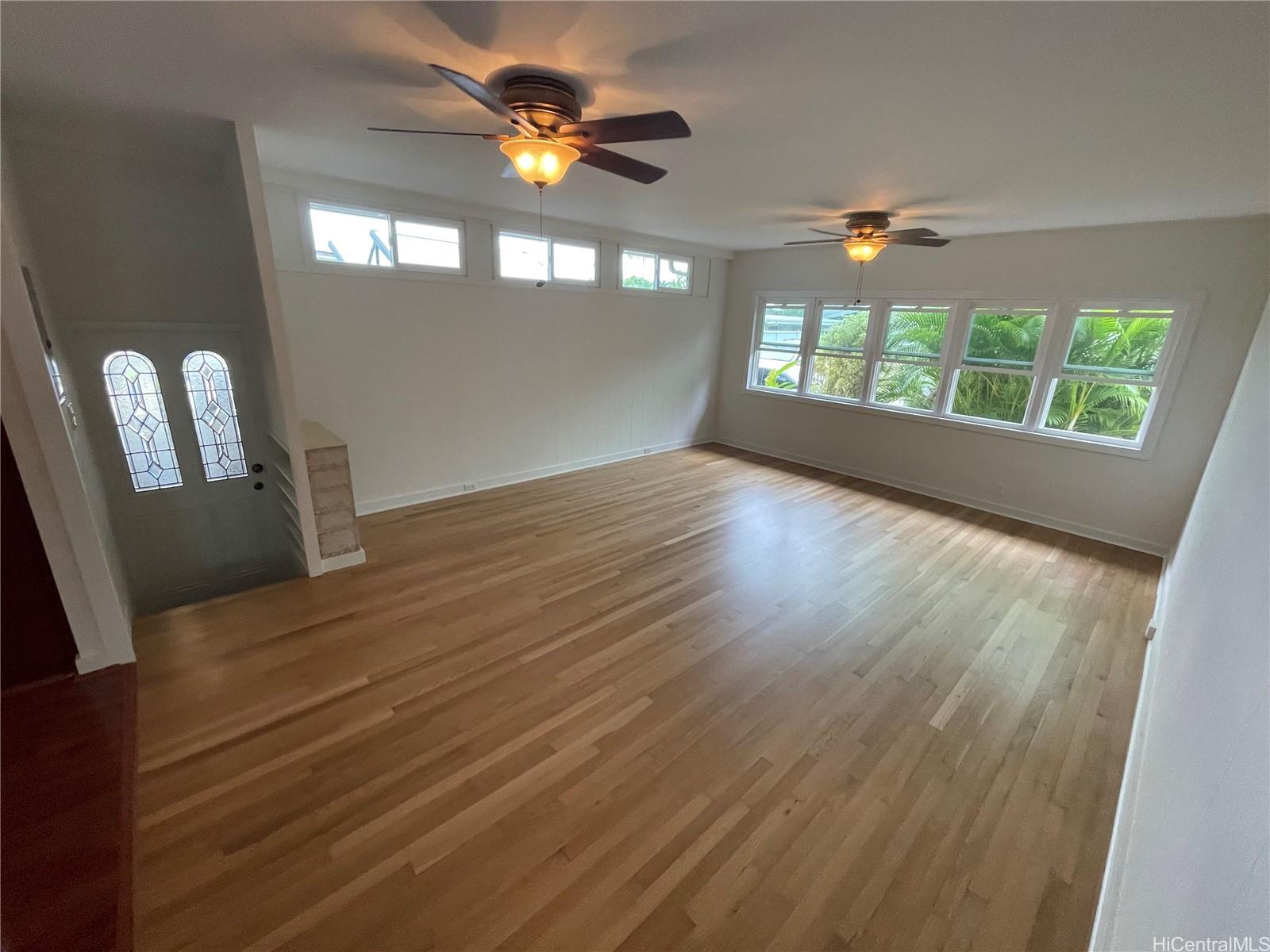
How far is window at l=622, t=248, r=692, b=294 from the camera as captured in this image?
5680mm

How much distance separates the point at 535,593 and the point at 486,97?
2.57 metres

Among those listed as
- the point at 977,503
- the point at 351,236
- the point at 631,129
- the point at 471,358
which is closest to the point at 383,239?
the point at 351,236

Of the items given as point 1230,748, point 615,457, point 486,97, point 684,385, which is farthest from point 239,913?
point 684,385

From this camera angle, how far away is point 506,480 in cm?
521

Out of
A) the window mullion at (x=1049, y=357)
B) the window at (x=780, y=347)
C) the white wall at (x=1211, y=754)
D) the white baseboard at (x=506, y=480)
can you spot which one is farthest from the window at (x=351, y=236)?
the window mullion at (x=1049, y=357)

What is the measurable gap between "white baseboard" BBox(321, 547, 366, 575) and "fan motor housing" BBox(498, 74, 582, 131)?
2.94m

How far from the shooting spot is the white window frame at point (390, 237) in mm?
3570

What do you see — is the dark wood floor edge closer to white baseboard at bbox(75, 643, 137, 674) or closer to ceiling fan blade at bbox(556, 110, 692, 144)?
white baseboard at bbox(75, 643, 137, 674)

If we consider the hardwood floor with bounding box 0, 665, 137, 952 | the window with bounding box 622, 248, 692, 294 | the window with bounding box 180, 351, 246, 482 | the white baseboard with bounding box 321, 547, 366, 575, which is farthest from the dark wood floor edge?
the window with bounding box 622, 248, 692, 294

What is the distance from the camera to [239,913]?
1470mm

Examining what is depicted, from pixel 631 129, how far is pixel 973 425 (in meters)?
4.82

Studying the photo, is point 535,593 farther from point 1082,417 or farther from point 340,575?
point 1082,417

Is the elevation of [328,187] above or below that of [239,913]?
above

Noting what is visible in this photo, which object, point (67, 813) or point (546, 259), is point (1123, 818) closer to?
point (67, 813)
